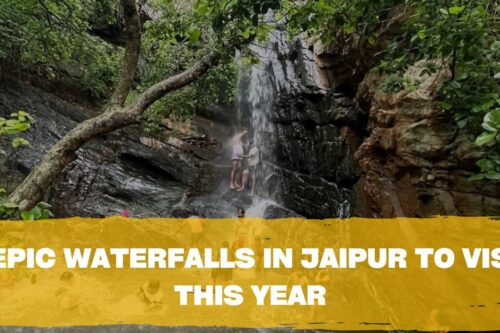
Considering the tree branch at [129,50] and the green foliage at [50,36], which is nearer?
the tree branch at [129,50]

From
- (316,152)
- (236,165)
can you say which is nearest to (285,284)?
(316,152)

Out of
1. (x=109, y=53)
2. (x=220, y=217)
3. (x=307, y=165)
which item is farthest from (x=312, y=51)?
(x=109, y=53)

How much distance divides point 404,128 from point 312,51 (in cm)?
743

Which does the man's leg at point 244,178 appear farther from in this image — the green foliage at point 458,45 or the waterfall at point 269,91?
the green foliage at point 458,45

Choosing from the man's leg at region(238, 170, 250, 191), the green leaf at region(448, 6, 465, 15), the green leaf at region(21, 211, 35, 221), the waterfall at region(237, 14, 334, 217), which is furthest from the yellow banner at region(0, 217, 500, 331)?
the man's leg at region(238, 170, 250, 191)

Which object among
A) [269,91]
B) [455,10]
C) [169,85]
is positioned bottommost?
[455,10]

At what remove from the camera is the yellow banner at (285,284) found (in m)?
5.57

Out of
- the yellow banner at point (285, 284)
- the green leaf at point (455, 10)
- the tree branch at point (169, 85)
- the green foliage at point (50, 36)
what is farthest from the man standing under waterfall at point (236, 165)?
the green leaf at point (455, 10)

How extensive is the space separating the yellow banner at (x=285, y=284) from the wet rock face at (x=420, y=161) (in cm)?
30

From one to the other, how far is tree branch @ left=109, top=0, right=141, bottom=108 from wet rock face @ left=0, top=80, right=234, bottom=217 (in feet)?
21.5

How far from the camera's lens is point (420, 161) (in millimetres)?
6730

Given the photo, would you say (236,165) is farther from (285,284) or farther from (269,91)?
(285,284)

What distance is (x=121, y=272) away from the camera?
30.7 ft

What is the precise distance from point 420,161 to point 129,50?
467 cm
